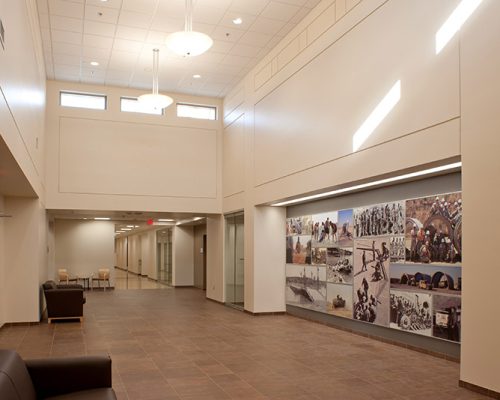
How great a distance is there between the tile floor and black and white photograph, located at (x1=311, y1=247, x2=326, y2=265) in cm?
144

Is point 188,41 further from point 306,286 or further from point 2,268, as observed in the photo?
point 2,268

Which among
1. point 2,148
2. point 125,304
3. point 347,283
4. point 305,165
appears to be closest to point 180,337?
point 347,283

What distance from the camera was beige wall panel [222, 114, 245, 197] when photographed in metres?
14.6

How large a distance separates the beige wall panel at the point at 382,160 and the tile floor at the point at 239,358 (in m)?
2.92

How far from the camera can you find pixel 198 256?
23.0 meters

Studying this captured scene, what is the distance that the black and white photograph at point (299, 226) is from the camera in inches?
477

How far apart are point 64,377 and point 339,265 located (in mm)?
7367

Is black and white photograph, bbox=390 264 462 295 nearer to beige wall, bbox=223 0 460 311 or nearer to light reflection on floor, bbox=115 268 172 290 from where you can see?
beige wall, bbox=223 0 460 311

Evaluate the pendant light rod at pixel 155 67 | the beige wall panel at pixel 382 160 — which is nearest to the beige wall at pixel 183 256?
the pendant light rod at pixel 155 67

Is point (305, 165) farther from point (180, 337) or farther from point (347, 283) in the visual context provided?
point (180, 337)

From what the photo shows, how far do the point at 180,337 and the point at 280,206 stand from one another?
4856 millimetres

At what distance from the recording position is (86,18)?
36.4 ft

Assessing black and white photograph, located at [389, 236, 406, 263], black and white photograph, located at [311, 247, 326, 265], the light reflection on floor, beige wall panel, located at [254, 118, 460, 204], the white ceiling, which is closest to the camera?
beige wall panel, located at [254, 118, 460, 204]

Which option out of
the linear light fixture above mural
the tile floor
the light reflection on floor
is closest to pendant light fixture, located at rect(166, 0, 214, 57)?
the linear light fixture above mural
